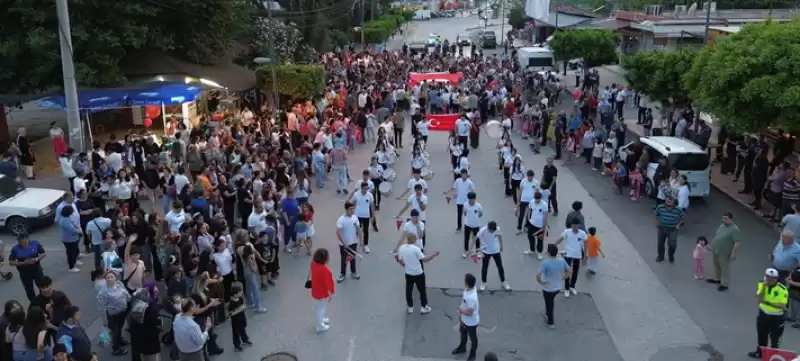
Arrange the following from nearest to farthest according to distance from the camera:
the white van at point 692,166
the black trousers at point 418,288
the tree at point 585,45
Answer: the black trousers at point 418,288, the white van at point 692,166, the tree at point 585,45

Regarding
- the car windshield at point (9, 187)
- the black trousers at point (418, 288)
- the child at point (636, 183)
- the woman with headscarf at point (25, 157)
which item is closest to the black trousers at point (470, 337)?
the black trousers at point (418, 288)

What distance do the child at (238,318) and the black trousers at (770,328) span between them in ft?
21.7

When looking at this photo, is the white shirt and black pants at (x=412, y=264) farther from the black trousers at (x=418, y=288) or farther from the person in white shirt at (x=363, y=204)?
the person in white shirt at (x=363, y=204)

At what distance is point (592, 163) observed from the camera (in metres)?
20.1

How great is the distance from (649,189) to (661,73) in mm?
7089

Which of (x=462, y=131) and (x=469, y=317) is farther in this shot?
(x=462, y=131)

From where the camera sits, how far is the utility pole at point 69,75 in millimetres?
16016

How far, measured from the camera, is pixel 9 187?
1478 cm

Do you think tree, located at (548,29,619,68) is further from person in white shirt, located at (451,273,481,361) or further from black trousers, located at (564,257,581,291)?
person in white shirt, located at (451,273,481,361)

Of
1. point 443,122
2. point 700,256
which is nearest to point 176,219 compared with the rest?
point 700,256

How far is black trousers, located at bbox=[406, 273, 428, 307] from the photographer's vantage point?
33.4 ft

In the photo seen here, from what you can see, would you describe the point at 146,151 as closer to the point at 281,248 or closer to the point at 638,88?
the point at 281,248

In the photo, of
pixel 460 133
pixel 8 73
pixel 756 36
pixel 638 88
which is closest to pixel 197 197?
pixel 460 133

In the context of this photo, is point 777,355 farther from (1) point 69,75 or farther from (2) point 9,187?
(1) point 69,75
